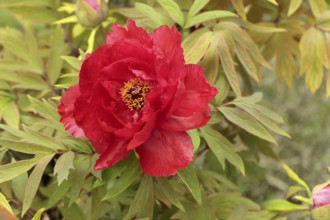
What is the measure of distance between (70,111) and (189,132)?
0.13 meters

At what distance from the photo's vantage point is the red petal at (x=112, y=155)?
0.65 meters

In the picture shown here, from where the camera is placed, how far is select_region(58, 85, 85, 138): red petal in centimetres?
68

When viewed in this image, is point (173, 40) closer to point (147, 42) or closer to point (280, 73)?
point (147, 42)

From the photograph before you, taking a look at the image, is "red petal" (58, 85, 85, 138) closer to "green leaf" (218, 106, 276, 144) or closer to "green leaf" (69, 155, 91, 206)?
"green leaf" (69, 155, 91, 206)

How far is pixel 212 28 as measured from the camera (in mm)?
826

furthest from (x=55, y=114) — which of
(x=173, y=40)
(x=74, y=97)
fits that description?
(x=173, y=40)

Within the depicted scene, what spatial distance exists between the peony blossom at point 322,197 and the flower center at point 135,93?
0.78 ft

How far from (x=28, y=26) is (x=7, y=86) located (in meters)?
0.12

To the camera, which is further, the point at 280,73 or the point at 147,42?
the point at 280,73

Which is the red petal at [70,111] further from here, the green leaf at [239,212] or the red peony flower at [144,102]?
the green leaf at [239,212]

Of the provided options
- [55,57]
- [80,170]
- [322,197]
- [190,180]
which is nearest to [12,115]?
[55,57]

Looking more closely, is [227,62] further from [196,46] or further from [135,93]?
[135,93]

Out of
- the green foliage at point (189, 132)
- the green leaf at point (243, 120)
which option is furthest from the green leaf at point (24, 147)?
the green leaf at point (243, 120)

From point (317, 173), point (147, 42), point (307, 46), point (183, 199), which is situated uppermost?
point (147, 42)
